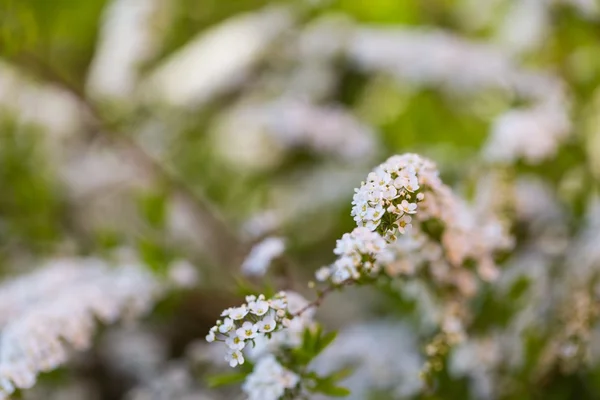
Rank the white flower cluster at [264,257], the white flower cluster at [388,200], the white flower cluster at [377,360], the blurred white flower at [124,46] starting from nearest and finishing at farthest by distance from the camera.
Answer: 1. the white flower cluster at [388,200]
2. the white flower cluster at [264,257]
3. the white flower cluster at [377,360]
4. the blurred white flower at [124,46]

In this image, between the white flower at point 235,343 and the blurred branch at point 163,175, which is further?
the blurred branch at point 163,175

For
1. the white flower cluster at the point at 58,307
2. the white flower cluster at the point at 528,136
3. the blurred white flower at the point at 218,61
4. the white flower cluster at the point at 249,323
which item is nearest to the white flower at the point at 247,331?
the white flower cluster at the point at 249,323

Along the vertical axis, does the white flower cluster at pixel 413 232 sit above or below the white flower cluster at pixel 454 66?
below

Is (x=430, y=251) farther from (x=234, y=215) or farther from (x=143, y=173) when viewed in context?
(x=143, y=173)

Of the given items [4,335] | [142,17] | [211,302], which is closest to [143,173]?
[142,17]

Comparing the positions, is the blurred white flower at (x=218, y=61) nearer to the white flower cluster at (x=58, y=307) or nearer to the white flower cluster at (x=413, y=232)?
the white flower cluster at (x=58, y=307)

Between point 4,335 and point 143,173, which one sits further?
point 143,173

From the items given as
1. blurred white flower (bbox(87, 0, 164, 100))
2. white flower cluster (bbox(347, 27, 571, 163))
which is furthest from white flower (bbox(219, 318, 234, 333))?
blurred white flower (bbox(87, 0, 164, 100))

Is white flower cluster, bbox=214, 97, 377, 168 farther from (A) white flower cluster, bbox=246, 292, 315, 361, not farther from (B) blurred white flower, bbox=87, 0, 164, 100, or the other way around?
(A) white flower cluster, bbox=246, 292, 315, 361
